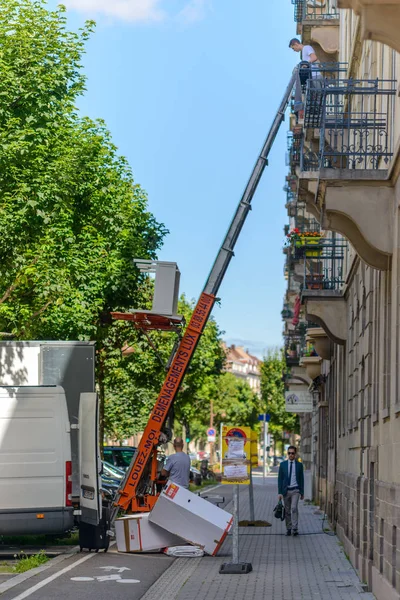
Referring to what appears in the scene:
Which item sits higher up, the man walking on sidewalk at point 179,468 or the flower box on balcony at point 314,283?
the flower box on balcony at point 314,283

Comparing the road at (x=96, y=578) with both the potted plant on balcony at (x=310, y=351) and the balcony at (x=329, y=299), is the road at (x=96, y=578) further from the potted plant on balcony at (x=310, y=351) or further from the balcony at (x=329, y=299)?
the potted plant on balcony at (x=310, y=351)

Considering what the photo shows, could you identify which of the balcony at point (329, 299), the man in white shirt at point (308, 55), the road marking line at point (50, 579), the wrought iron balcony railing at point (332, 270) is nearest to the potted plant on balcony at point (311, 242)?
the wrought iron balcony railing at point (332, 270)

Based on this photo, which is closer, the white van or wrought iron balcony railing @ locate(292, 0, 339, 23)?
the white van

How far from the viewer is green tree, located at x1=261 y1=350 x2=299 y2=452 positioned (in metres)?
101

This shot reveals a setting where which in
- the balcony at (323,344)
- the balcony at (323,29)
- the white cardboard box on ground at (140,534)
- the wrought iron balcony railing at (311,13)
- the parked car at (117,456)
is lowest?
the white cardboard box on ground at (140,534)

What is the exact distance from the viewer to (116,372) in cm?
4522

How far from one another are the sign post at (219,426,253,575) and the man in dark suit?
7.17 meters

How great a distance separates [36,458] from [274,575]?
383cm

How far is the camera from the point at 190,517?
59.2ft

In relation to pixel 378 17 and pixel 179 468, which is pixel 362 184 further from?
pixel 179 468

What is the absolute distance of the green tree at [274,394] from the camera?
100637mm

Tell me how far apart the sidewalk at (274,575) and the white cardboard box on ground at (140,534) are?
75cm

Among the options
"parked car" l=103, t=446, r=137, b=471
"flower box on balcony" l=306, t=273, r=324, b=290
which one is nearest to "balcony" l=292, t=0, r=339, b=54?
"flower box on balcony" l=306, t=273, r=324, b=290

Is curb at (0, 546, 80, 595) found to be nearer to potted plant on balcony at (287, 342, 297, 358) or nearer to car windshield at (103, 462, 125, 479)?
car windshield at (103, 462, 125, 479)
